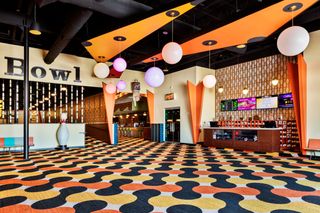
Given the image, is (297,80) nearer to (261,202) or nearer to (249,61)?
(249,61)

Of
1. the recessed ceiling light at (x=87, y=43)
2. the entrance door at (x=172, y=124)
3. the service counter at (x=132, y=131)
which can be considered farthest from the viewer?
the service counter at (x=132, y=131)

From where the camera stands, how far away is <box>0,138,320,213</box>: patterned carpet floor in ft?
9.05

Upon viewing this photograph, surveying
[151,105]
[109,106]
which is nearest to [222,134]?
[151,105]

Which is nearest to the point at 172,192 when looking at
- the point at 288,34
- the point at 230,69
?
the point at 288,34

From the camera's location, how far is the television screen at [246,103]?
9.31 meters

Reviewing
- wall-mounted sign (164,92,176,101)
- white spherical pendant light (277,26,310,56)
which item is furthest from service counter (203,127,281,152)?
white spherical pendant light (277,26,310,56)

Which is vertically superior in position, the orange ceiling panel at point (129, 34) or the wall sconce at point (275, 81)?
the orange ceiling panel at point (129, 34)

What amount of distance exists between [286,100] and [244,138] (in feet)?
7.25

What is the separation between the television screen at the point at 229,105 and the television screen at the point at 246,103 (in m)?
0.21

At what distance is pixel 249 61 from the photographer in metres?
9.58

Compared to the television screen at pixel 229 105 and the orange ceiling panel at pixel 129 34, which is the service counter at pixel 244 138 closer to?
the television screen at pixel 229 105

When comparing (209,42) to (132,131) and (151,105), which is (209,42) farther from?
(132,131)

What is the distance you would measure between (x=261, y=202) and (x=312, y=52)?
20.3 ft

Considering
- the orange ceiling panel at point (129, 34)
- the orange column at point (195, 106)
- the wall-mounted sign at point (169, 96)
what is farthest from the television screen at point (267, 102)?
the orange ceiling panel at point (129, 34)
